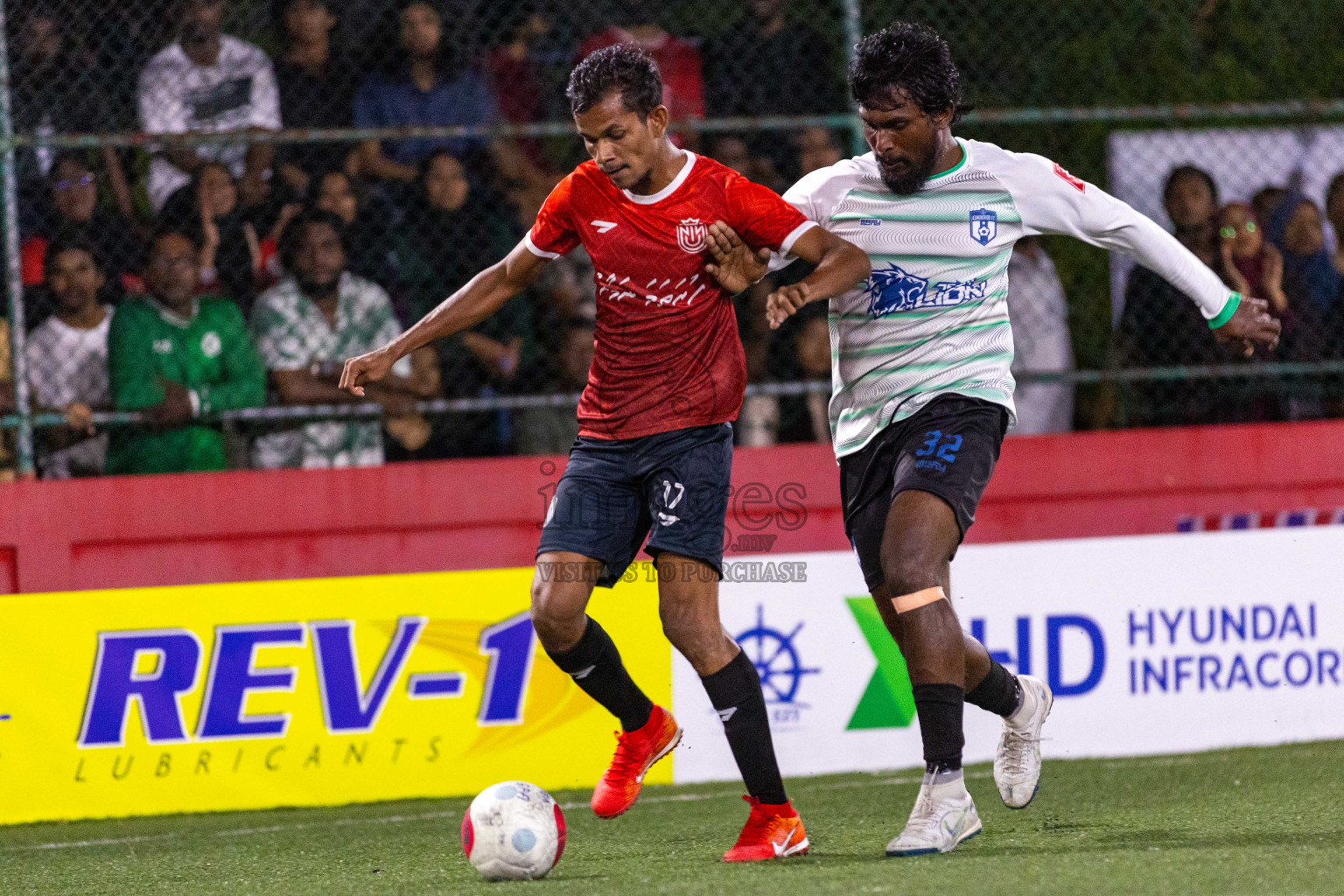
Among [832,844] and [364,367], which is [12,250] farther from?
[832,844]

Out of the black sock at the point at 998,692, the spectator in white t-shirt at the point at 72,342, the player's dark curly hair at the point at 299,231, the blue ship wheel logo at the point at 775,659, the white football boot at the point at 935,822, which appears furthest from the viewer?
the player's dark curly hair at the point at 299,231

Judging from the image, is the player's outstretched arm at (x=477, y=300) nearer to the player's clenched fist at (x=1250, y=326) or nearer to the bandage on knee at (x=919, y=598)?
the bandage on knee at (x=919, y=598)

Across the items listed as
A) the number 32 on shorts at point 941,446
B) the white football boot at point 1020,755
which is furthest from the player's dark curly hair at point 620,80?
the white football boot at point 1020,755

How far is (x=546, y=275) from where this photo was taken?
284 inches

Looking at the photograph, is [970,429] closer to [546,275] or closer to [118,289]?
[546,275]

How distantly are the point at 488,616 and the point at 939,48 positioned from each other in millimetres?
3029

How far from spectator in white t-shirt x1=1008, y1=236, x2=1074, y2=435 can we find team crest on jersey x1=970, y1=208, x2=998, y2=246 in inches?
118

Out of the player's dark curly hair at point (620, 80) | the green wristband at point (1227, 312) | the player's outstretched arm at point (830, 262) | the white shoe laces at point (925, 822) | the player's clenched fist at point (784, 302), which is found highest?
the player's dark curly hair at point (620, 80)

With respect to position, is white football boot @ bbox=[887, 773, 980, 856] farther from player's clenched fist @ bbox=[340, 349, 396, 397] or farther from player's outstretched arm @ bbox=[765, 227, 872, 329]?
player's clenched fist @ bbox=[340, 349, 396, 397]

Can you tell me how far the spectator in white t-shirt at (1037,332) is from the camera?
24.6 feet

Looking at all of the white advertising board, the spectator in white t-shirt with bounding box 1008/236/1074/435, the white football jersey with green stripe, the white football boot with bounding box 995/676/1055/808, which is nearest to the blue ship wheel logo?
the white advertising board

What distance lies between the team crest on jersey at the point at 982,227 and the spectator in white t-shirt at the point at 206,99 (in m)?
3.54

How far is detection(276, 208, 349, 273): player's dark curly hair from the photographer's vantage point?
6.93m

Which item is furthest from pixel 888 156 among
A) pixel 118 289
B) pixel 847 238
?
pixel 118 289
